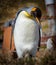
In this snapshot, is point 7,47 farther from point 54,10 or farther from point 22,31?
point 54,10

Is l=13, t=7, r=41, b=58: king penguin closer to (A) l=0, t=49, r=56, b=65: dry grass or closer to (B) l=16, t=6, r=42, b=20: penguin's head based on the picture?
(B) l=16, t=6, r=42, b=20: penguin's head

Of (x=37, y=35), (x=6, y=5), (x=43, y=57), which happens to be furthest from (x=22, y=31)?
(x=43, y=57)

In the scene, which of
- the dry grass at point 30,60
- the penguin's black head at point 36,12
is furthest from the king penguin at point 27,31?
the dry grass at point 30,60

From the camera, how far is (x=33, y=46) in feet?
8.15

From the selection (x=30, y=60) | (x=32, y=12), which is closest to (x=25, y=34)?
(x=32, y=12)

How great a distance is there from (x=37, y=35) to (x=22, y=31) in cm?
12

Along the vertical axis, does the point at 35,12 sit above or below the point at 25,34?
above

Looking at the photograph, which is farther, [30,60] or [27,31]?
[27,31]

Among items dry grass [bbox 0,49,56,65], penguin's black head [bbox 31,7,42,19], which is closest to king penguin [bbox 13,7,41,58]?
penguin's black head [bbox 31,7,42,19]

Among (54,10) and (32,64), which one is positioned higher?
(54,10)

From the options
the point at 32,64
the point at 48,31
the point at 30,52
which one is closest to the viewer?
the point at 32,64

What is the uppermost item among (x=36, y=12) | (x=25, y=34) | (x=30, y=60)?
(x=36, y=12)

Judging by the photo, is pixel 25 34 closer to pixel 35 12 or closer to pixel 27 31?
pixel 27 31

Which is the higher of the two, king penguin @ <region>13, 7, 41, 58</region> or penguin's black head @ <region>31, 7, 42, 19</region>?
penguin's black head @ <region>31, 7, 42, 19</region>
